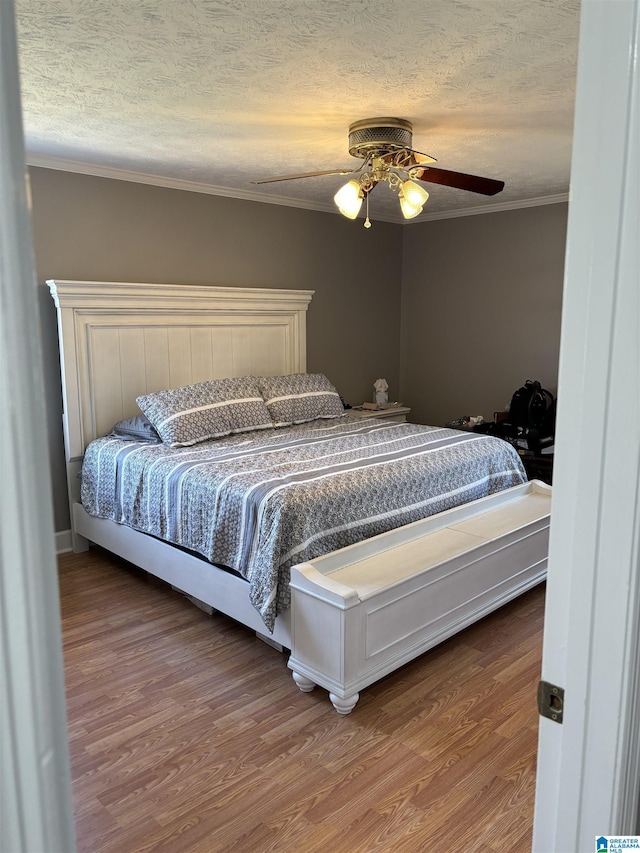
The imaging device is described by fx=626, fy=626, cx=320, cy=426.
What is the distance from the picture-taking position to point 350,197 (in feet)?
9.25

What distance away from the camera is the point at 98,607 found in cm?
320

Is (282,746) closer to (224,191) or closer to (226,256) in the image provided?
(226,256)

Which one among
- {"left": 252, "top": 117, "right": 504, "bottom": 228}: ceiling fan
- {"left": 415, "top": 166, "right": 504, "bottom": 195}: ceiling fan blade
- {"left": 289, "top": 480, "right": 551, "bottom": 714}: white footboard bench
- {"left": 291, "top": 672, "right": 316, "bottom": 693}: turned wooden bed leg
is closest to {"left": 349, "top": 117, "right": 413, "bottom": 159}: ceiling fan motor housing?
{"left": 252, "top": 117, "right": 504, "bottom": 228}: ceiling fan

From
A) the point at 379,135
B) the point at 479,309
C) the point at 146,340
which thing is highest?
the point at 379,135

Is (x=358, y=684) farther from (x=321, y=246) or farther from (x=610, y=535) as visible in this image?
(x=321, y=246)

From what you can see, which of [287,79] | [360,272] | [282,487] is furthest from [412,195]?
[360,272]

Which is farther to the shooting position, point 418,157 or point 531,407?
point 531,407

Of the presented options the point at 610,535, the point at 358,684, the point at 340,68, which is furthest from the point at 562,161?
the point at 610,535

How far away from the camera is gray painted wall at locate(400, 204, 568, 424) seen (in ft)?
16.0

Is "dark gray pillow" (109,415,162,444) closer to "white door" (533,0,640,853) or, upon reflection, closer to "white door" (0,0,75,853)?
"white door" (533,0,640,853)

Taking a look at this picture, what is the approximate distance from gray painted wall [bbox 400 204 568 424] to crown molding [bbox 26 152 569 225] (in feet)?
0.22

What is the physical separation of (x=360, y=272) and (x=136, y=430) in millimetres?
2628

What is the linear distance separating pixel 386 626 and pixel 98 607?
1.61 m

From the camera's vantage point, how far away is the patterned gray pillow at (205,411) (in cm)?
356
